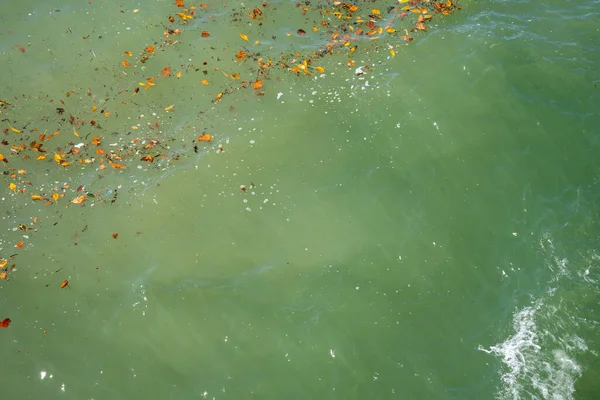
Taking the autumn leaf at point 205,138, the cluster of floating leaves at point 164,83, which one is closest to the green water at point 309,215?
the cluster of floating leaves at point 164,83

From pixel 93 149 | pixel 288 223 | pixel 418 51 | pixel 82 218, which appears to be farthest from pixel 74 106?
pixel 418 51

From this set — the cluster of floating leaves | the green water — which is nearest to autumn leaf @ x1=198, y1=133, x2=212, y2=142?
the cluster of floating leaves

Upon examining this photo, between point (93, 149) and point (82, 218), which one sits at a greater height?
point (93, 149)

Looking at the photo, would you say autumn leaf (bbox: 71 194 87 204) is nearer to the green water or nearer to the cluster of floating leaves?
the cluster of floating leaves

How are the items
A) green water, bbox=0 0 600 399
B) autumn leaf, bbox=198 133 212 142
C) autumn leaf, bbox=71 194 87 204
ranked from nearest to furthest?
green water, bbox=0 0 600 399 → autumn leaf, bbox=71 194 87 204 → autumn leaf, bbox=198 133 212 142

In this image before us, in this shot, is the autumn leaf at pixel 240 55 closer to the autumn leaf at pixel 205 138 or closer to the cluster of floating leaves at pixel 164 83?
the cluster of floating leaves at pixel 164 83

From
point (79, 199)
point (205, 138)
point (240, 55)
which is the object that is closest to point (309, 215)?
Answer: point (205, 138)

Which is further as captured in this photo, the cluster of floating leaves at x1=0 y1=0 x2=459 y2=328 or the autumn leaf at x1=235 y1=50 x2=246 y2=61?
the autumn leaf at x1=235 y1=50 x2=246 y2=61

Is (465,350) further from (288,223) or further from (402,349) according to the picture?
(288,223)
